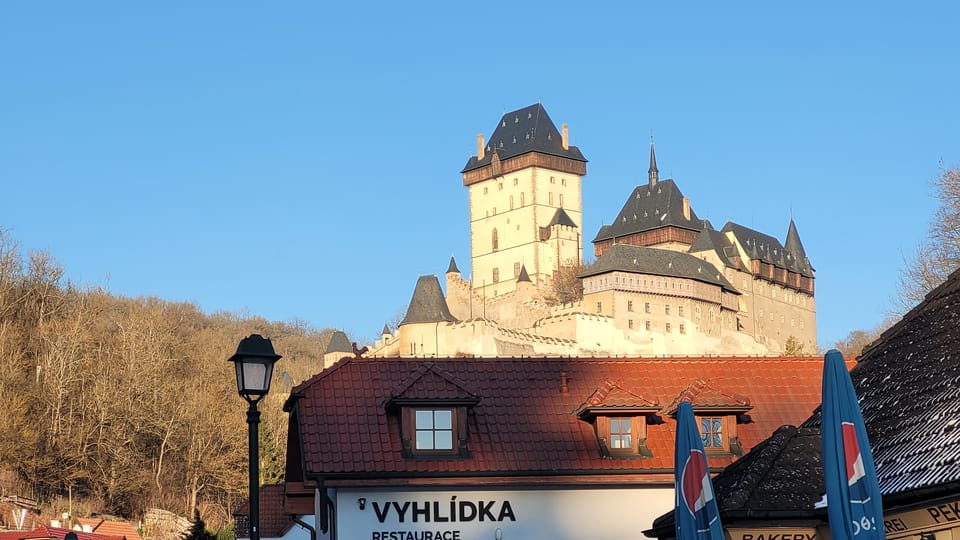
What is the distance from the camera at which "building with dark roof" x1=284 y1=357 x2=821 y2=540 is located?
22.3 m

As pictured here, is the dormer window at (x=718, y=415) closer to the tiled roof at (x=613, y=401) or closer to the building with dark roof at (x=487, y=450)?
the building with dark roof at (x=487, y=450)

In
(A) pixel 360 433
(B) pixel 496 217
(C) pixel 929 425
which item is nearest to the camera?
(C) pixel 929 425

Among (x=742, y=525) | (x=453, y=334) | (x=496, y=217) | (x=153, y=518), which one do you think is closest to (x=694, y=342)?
(x=453, y=334)

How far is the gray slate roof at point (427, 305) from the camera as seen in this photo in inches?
4936

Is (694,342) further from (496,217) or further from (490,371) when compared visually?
(490,371)

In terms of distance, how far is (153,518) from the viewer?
62.5 metres

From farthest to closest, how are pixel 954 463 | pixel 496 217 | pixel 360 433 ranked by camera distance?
1. pixel 496 217
2. pixel 360 433
3. pixel 954 463

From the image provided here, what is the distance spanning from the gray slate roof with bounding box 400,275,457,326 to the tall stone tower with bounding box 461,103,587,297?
2049 cm

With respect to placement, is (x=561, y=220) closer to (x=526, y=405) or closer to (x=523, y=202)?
(x=523, y=202)

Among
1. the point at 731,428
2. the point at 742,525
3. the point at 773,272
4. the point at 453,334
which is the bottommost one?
the point at 742,525

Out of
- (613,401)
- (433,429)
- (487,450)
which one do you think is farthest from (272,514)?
(613,401)

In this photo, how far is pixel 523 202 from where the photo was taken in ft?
510

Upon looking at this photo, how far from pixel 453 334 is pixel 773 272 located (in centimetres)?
4523

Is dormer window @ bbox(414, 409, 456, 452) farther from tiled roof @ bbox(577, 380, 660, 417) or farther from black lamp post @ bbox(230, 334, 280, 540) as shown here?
black lamp post @ bbox(230, 334, 280, 540)
